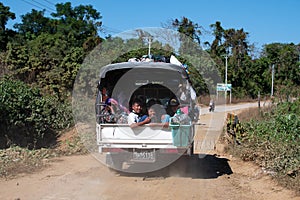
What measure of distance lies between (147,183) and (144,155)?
1.69ft

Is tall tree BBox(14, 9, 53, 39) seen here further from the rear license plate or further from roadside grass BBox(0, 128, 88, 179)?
the rear license plate

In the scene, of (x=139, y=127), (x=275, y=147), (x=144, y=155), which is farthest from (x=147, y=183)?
(x=275, y=147)

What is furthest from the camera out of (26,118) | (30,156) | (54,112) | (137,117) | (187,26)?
(187,26)

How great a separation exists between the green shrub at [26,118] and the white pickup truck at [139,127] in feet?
12.2

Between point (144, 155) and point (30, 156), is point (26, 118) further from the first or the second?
point (144, 155)

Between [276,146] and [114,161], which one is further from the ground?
[276,146]

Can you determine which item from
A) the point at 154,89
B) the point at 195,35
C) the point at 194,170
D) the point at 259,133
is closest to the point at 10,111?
the point at 154,89

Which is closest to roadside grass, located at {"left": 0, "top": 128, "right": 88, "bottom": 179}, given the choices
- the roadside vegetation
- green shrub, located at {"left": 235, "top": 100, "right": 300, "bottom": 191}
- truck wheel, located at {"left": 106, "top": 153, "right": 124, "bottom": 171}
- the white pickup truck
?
the roadside vegetation

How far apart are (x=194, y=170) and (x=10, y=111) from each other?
5.67 metres

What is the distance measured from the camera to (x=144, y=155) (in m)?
6.65

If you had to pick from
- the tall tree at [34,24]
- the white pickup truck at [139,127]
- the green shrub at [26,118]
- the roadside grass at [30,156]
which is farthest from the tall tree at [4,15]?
the white pickup truck at [139,127]

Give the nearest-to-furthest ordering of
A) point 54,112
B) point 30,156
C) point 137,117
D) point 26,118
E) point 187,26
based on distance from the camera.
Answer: point 137,117 → point 30,156 → point 26,118 → point 54,112 → point 187,26

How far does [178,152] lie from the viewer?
652cm

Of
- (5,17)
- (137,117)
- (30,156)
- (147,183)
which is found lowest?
(147,183)
